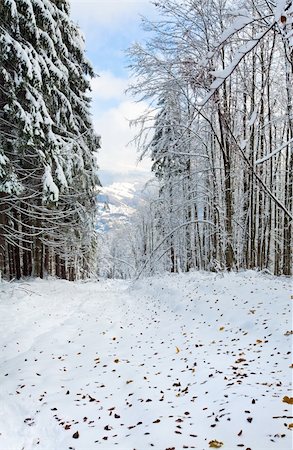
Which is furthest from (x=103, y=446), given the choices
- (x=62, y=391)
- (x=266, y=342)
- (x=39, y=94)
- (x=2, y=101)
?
(x=2, y=101)

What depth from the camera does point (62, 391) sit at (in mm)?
5152

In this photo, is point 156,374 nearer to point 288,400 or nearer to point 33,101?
point 288,400

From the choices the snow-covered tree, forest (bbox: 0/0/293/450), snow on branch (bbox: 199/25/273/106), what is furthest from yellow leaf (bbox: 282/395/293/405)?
the snow-covered tree

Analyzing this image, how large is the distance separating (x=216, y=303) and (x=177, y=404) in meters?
4.66

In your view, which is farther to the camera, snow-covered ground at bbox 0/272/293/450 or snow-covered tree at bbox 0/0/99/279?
snow-covered tree at bbox 0/0/99/279

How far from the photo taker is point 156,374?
209 inches

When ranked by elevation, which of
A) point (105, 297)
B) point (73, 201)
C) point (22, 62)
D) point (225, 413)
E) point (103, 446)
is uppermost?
point (22, 62)

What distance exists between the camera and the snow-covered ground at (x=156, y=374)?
11.4 ft

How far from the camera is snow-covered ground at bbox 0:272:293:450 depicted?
3.49 meters

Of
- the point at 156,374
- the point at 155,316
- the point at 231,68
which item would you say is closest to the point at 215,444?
the point at 156,374

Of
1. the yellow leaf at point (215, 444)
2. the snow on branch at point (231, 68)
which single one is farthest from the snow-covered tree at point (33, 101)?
the yellow leaf at point (215, 444)

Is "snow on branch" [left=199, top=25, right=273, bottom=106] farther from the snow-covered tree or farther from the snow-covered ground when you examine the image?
the snow-covered tree

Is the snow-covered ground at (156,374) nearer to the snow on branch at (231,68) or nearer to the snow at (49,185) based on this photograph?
the snow on branch at (231,68)

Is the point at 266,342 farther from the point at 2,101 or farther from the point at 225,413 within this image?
the point at 2,101
